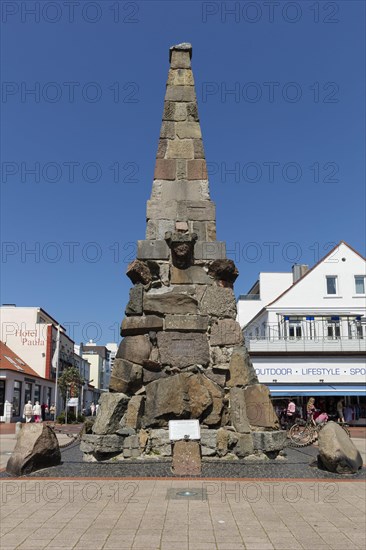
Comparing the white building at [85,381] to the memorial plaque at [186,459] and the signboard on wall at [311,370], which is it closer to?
the signboard on wall at [311,370]

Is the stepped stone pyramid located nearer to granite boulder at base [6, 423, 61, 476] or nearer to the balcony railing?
granite boulder at base [6, 423, 61, 476]

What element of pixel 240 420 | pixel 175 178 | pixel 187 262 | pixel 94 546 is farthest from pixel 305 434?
pixel 94 546

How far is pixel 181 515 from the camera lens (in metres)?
6.28

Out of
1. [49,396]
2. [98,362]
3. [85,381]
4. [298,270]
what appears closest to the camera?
[298,270]

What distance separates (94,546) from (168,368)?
17.9 ft

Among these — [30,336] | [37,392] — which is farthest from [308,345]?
[30,336]

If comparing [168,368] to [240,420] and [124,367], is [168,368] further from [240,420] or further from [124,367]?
[240,420]

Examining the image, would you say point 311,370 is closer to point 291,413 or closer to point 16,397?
point 291,413

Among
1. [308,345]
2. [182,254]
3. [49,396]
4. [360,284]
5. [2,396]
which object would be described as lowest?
[49,396]

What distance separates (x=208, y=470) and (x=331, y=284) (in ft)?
98.8

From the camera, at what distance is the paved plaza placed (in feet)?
17.5

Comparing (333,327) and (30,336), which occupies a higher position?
(30,336)

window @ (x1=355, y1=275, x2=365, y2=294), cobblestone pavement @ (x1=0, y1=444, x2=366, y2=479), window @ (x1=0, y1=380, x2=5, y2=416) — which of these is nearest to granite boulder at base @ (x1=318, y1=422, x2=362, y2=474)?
cobblestone pavement @ (x1=0, y1=444, x2=366, y2=479)

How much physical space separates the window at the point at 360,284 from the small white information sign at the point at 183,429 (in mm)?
30147
